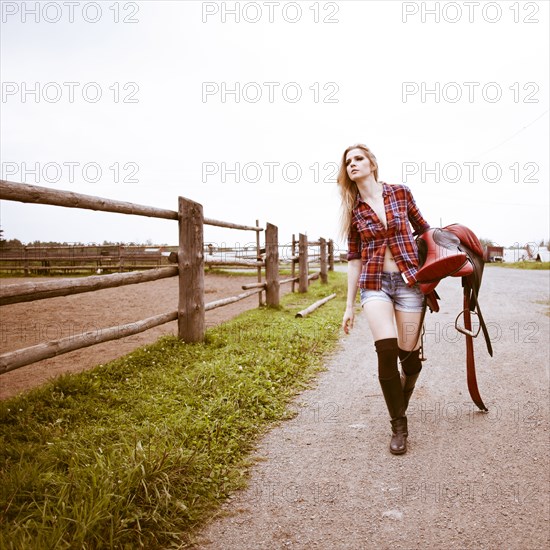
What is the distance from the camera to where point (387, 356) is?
8.73 feet

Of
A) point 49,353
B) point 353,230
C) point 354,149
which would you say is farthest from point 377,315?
point 49,353

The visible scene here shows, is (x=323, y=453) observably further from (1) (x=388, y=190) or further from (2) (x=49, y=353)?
(2) (x=49, y=353)

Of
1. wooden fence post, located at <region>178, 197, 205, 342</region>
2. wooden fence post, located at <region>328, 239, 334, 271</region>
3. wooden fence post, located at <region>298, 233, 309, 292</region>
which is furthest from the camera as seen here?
wooden fence post, located at <region>328, 239, 334, 271</region>

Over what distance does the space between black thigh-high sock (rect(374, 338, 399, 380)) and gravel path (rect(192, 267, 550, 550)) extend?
0.45m

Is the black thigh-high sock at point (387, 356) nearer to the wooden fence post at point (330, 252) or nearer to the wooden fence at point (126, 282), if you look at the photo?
the wooden fence at point (126, 282)

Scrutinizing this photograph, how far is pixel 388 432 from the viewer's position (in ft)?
9.52

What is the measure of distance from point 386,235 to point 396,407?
106 cm

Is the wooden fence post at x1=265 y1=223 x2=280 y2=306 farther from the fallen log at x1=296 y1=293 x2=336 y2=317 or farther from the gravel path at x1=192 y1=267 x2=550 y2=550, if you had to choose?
the gravel path at x1=192 y1=267 x2=550 y2=550

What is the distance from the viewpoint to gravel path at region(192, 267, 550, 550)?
1.86m

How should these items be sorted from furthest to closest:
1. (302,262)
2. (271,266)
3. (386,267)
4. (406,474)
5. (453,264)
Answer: (302,262) → (271,266) → (386,267) → (453,264) → (406,474)

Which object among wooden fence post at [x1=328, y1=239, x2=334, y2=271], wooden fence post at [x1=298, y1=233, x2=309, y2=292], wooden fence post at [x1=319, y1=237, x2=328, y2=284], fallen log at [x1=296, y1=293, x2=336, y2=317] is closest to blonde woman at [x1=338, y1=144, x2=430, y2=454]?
fallen log at [x1=296, y1=293, x2=336, y2=317]

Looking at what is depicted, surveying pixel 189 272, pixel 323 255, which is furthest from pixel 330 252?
pixel 189 272

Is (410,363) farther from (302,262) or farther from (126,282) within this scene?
(302,262)

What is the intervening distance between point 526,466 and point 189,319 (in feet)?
11.2
